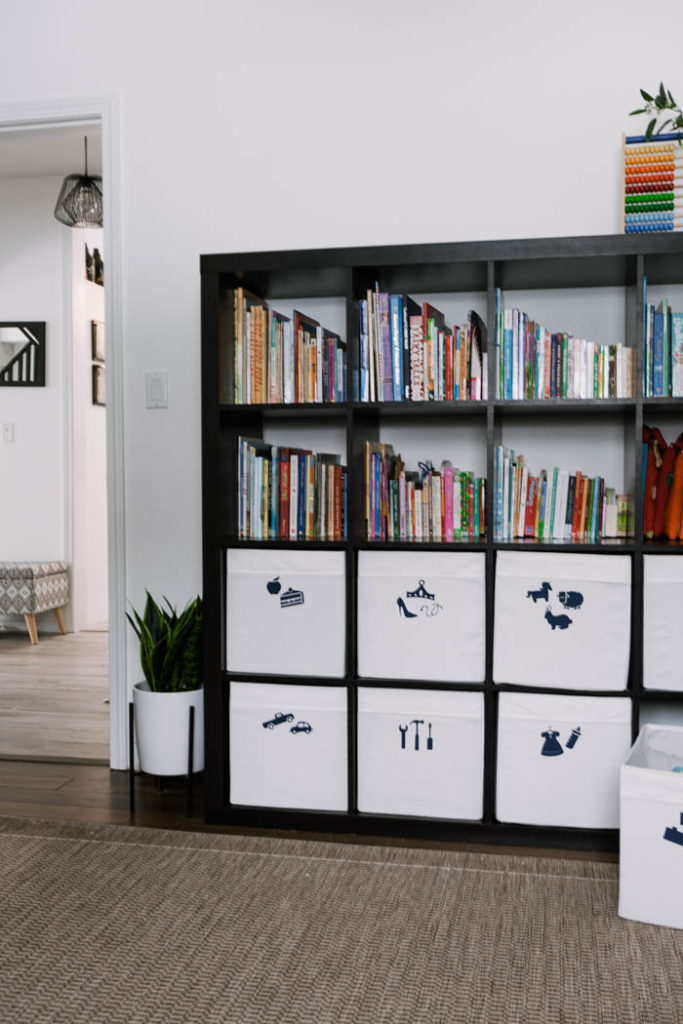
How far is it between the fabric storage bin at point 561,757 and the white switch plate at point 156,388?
137 cm

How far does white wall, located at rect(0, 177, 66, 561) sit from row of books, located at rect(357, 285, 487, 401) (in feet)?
11.7

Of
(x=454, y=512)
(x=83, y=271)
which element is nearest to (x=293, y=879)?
(x=454, y=512)

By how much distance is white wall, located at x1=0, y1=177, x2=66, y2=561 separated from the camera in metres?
5.50

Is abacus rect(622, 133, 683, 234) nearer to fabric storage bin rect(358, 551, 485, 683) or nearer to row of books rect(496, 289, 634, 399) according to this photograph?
row of books rect(496, 289, 634, 399)

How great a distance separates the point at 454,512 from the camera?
2422 mm

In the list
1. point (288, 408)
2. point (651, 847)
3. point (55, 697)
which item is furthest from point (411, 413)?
point (55, 697)

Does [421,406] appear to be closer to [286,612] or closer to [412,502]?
[412,502]

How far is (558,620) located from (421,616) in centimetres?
34

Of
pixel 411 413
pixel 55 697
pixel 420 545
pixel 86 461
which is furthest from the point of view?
pixel 86 461

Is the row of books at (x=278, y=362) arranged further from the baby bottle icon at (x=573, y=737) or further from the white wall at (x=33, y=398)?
the white wall at (x=33, y=398)

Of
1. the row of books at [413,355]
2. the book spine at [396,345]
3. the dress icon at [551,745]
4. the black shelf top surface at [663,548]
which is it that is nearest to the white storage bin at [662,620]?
the black shelf top surface at [663,548]

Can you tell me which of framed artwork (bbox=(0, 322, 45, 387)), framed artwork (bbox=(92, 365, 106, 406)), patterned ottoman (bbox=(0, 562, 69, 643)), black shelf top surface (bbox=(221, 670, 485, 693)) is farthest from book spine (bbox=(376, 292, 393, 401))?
framed artwork (bbox=(92, 365, 106, 406))

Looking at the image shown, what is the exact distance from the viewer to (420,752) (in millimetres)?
2316

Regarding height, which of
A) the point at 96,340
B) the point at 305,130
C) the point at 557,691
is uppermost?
the point at 305,130
